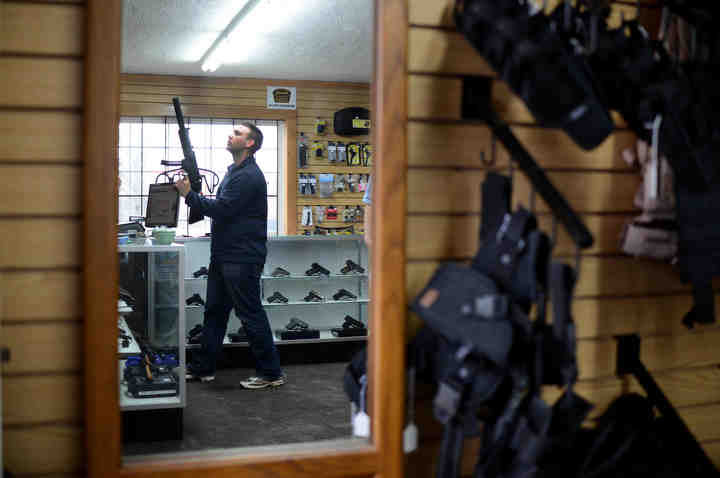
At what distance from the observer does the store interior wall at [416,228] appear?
1.80 meters

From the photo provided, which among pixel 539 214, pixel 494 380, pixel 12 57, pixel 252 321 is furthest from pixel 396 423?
pixel 252 321

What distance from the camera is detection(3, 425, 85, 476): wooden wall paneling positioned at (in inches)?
71.7

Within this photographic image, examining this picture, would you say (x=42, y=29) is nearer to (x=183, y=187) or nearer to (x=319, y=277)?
(x=183, y=187)

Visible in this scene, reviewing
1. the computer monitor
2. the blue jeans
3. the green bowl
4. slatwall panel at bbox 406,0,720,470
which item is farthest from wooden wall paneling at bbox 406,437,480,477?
the blue jeans

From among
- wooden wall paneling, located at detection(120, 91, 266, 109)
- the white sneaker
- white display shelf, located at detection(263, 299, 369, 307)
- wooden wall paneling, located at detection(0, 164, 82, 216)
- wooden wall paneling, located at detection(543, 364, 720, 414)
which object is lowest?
the white sneaker

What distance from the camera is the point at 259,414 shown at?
14.6ft

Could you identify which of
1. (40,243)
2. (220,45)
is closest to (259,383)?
(220,45)

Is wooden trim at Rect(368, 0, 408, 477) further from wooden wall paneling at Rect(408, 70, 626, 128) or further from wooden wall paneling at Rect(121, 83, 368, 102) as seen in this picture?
wooden wall paneling at Rect(121, 83, 368, 102)

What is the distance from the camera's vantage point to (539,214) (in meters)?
2.15

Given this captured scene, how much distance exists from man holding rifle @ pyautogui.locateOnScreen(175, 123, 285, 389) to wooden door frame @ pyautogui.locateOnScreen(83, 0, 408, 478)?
2891 millimetres

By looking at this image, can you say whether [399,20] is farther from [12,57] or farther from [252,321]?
[252,321]

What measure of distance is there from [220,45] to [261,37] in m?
0.39

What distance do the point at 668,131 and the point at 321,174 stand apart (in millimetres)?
6793

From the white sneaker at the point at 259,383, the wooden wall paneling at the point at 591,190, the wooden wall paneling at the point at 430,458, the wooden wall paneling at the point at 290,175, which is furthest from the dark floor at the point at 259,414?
the wooden wall paneling at the point at 290,175
